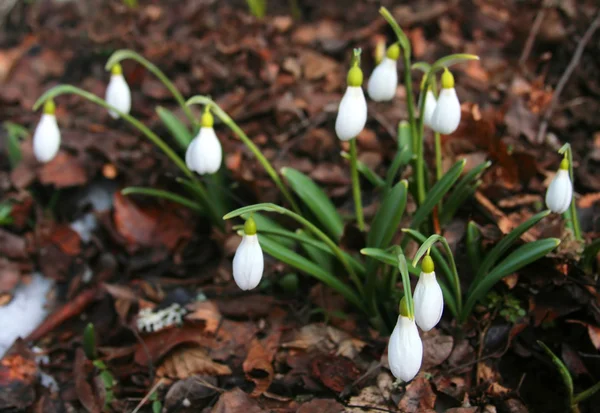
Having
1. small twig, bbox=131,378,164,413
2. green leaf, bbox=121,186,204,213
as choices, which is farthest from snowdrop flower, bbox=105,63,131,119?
small twig, bbox=131,378,164,413

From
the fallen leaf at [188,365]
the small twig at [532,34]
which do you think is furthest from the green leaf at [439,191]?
the small twig at [532,34]

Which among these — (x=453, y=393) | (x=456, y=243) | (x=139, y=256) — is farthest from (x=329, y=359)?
(x=139, y=256)

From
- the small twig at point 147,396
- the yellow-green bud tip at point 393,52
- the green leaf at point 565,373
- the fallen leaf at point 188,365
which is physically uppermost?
the yellow-green bud tip at point 393,52

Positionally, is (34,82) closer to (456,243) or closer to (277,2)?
(277,2)

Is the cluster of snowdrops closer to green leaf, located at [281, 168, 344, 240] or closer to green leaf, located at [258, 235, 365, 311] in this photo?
green leaf, located at [281, 168, 344, 240]

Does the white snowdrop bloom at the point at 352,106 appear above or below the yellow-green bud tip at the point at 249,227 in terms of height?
above

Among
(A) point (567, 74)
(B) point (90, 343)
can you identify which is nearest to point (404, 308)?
(B) point (90, 343)

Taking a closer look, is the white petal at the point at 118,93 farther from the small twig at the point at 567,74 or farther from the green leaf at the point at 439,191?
the small twig at the point at 567,74
